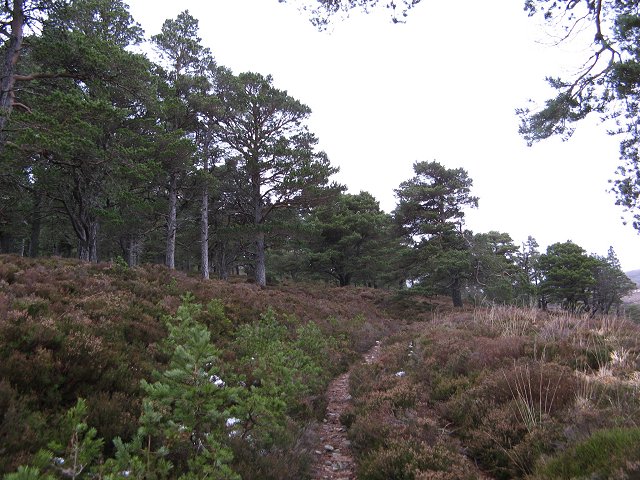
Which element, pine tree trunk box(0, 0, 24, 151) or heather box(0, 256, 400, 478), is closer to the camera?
heather box(0, 256, 400, 478)

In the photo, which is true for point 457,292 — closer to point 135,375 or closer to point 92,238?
point 92,238

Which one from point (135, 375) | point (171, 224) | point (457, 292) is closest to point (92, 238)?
point (171, 224)

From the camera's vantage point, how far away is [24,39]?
11.2 metres

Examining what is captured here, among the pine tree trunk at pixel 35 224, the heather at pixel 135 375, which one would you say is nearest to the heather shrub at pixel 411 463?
the heather at pixel 135 375

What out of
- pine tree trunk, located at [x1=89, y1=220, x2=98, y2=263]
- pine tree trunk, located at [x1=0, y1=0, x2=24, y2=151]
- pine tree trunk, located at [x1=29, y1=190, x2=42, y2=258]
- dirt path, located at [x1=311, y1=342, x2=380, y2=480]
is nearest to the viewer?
dirt path, located at [x1=311, y1=342, x2=380, y2=480]

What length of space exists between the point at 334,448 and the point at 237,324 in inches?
216

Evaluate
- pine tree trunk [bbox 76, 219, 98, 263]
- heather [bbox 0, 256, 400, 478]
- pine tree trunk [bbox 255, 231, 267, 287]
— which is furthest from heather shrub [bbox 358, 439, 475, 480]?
pine tree trunk [bbox 255, 231, 267, 287]

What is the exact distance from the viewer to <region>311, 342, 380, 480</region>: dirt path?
15.6 ft

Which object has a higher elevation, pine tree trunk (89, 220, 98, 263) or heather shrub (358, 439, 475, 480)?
pine tree trunk (89, 220, 98, 263)

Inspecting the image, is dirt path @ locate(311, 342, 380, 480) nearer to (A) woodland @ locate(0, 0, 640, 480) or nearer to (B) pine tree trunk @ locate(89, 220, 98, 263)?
(A) woodland @ locate(0, 0, 640, 480)

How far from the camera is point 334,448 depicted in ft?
18.1

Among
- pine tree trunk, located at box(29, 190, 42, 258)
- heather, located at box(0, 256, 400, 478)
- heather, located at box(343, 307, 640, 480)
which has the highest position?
pine tree trunk, located at box(29, 190, 42, 258)

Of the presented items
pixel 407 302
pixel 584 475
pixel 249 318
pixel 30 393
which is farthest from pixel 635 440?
pixel 407 302

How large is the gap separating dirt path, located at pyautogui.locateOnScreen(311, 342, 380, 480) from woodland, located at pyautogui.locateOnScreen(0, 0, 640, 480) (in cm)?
18
